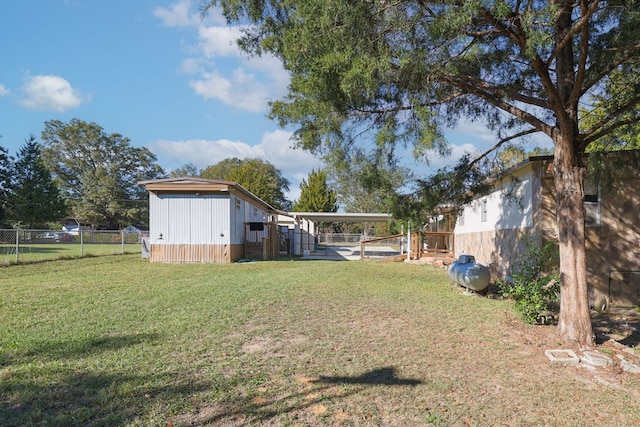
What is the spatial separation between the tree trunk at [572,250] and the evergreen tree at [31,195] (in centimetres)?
3874

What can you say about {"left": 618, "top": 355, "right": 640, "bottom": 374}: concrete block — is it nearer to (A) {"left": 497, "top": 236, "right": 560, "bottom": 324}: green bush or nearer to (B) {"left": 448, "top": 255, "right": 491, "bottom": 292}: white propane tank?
(A) {"left": 497, "top": 236, "right": 560, "bottom": 324}: green bush

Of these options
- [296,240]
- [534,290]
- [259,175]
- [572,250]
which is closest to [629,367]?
[572,250]

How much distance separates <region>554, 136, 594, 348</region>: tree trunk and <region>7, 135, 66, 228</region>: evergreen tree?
127 feet

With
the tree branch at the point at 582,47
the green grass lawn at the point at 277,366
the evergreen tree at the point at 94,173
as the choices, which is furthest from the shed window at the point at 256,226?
the evergreen tree at the point at 94,173

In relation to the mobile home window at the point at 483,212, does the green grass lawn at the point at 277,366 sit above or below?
below

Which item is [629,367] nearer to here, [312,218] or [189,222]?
[189,222]

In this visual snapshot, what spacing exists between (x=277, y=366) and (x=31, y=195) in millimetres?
38026

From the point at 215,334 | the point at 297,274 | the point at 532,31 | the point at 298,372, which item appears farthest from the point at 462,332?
the point at 297,274

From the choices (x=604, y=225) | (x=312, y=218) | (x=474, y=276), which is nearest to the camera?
(x=604, y=225)

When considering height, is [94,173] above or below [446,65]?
above

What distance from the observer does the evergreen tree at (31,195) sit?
3381cm

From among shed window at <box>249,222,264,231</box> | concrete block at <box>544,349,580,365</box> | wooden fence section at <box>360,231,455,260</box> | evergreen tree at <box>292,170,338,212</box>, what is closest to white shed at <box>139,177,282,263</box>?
shed window at <box>249,222,264,231</box>

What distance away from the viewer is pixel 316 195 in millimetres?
38125

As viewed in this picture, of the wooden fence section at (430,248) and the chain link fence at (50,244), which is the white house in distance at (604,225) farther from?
the chain link fence at (50,244)
